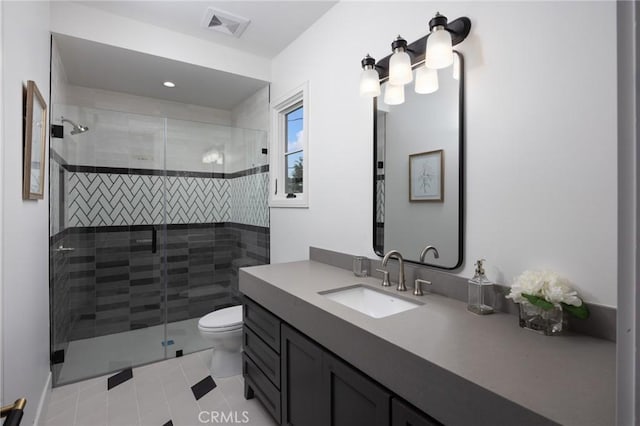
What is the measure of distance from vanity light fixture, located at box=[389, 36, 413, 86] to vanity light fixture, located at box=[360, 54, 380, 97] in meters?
0.18

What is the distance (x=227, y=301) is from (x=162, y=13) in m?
2.51

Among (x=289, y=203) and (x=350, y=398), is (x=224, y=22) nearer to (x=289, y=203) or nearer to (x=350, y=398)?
(x=289, y=203)

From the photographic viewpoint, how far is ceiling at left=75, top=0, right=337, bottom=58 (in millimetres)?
2156

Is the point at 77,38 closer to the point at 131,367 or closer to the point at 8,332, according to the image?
the point at 8,332

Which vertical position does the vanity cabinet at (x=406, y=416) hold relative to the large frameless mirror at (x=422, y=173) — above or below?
below

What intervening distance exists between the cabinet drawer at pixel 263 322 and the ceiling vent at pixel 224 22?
1.98 m

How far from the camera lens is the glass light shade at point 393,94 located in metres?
1.67

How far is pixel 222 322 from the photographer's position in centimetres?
229

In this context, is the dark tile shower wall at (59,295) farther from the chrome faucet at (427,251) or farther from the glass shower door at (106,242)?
the chrome faucet at (427,251)

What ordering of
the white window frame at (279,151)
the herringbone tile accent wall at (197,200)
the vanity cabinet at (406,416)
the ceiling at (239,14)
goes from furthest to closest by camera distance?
→ the herringbone tile accent wall at (197,200), the white window frame at (279,151), the ceiling at (239,14), the vanity cabinet at (406,416)

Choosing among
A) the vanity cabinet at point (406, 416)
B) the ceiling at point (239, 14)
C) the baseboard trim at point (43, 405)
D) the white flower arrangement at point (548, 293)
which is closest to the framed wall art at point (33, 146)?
the ceiling at point (239, 14)

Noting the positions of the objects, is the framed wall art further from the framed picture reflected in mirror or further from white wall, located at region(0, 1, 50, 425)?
the framed picture reflected in mirror

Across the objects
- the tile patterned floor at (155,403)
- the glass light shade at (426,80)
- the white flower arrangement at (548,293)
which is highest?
the glass light shade at (426,80)

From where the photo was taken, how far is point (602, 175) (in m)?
1.00
